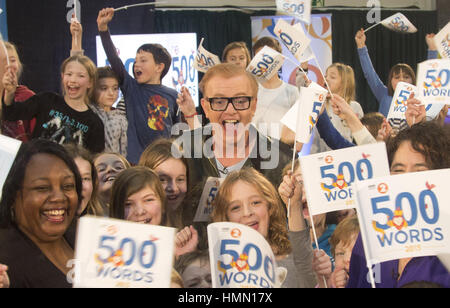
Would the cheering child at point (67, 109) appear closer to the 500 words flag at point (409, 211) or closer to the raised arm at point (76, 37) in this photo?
the raised arm at point (76, 37)

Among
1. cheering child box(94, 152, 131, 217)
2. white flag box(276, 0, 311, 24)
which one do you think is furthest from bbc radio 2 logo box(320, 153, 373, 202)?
cheering child box(94, 152, 131, 217)

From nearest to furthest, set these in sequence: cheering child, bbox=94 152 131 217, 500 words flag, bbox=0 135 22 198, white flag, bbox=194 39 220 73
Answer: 500 words flag, bbox=0 135 22 198 → cheering child, bbox=94 152 131 217 → white flag, bbox=194 39 220 73

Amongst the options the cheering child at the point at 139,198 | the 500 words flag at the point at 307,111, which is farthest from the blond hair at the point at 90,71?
the 500 words flag at the point at 307,111

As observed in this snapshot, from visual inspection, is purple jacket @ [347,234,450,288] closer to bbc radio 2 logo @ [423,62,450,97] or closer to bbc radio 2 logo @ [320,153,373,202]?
bbc radio 2 logo @ [320,153,373,202]

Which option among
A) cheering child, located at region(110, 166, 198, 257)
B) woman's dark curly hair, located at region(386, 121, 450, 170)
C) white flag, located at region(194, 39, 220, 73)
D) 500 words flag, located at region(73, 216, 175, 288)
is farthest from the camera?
white flag, located at region(194, 39, 220, 73)

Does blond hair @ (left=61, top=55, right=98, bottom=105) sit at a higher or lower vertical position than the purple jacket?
higher

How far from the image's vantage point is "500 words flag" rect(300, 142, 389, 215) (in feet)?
8.59

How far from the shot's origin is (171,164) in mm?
2752

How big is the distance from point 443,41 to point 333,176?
1.12 metres

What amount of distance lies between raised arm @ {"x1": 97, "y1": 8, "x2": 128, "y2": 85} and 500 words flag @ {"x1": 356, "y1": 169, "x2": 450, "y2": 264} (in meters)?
1.39

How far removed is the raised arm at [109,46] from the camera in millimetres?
2910

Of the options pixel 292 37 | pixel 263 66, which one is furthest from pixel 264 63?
pixel 292 37
